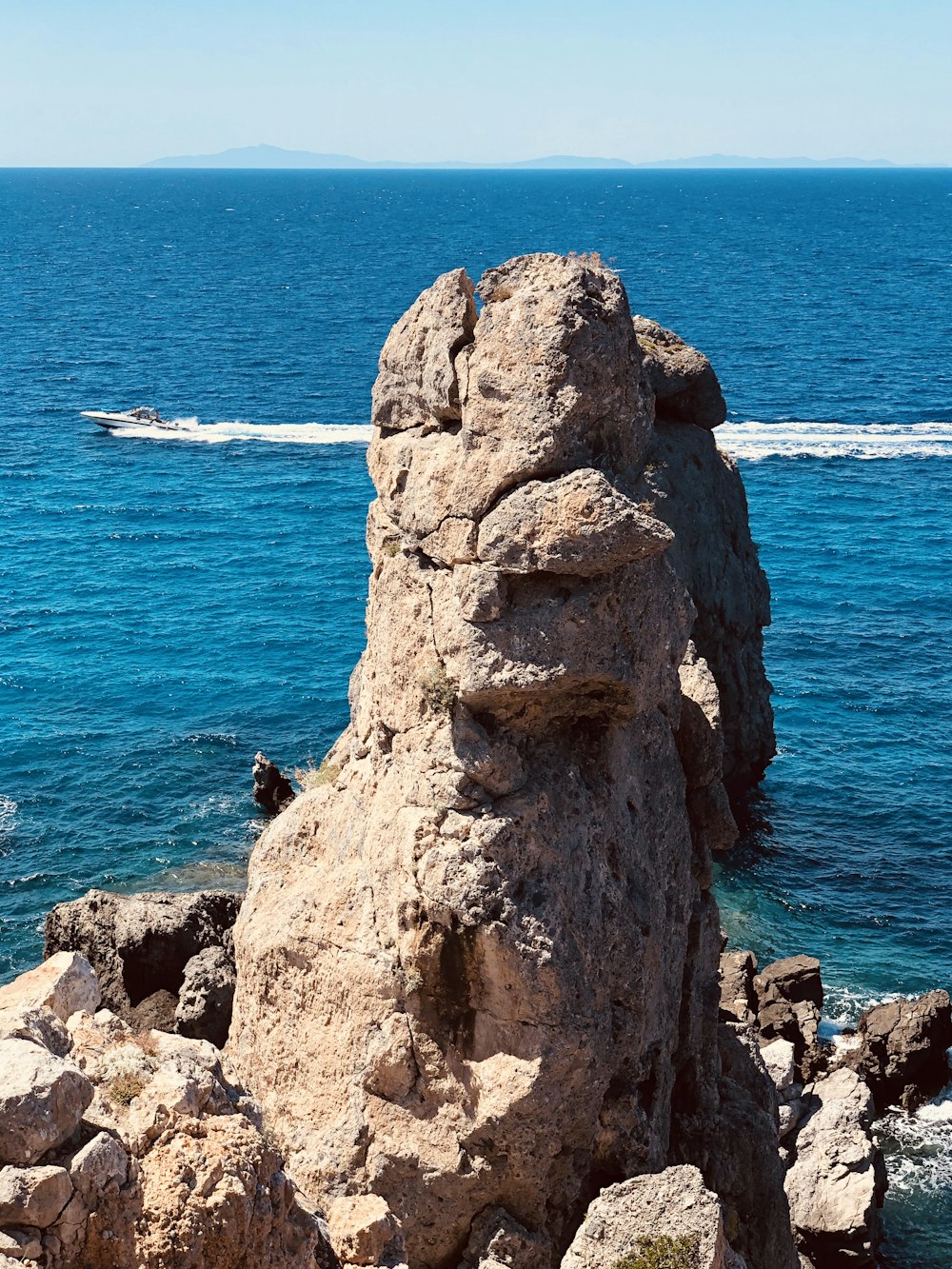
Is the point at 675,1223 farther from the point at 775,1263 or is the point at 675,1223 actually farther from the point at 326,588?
the point at 326,588

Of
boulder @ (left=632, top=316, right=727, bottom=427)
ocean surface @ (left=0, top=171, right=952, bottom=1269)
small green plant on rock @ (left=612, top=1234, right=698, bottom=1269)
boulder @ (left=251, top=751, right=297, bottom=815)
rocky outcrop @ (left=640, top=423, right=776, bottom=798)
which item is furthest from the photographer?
boulder @ (left=251, top=751, right=297, bottom=815)

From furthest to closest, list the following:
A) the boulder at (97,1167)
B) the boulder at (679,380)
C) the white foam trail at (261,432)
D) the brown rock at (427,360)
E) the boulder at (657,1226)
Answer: the white foam trail at (261,432) < the boulder at (679,380) < the brown rock at (427,360) < the boulder at (657,1226) < the boulder at (97,1167)

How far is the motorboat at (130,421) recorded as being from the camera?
106 metres

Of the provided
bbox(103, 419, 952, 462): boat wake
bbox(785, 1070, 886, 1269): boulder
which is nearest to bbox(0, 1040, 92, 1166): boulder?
bbox(785, 1070, 886, 1269): boulder

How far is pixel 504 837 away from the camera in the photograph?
18609mm

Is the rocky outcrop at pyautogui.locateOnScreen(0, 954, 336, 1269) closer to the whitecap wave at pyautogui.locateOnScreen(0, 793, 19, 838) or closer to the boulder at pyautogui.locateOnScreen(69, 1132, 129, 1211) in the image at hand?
the boulder at pyautogui.locateOnScreen(69, 1132, 129, 1211)

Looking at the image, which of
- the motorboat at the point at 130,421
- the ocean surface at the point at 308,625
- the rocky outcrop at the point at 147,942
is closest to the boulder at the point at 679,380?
the ocean surface at the point at 308,625

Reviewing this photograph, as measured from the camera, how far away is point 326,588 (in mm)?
74750

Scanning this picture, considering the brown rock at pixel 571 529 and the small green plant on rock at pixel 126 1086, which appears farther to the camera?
the brown rock at pixel 571 529

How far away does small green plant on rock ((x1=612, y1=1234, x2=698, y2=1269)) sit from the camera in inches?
633

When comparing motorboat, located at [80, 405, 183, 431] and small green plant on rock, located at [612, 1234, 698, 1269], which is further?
motorboat, located at [80, 405, 183, 431]

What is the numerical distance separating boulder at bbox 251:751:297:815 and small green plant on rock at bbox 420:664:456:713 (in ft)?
103

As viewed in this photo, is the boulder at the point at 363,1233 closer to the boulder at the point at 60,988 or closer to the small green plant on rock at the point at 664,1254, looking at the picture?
the small green plant on rock at the point at 664,1254

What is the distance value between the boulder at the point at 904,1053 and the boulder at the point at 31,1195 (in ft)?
91.4
